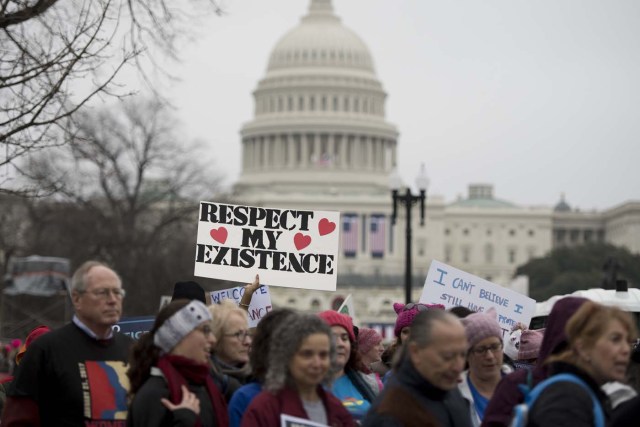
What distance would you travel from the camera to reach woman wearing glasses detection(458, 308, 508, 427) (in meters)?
10.5

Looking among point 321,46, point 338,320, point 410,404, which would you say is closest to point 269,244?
point 338,320

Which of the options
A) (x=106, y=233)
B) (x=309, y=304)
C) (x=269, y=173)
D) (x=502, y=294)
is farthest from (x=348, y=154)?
(x=502, y=294)

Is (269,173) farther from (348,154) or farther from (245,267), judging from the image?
(245,267)

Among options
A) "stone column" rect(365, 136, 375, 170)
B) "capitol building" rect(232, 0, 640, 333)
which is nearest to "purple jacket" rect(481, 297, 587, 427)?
"capitol building" rect(232, 0, 640, 333)

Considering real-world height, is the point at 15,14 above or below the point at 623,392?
above

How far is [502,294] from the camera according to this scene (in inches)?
613

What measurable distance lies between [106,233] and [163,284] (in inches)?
131

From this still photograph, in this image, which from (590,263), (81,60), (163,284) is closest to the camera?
(81,60)

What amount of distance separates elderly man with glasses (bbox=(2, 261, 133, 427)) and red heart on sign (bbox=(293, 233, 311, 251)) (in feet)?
13.4

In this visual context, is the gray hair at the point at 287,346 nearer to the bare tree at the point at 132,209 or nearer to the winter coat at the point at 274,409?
the winter coat at the point at 274,409

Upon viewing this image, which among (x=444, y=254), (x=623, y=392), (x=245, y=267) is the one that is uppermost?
(x=444, y=254)

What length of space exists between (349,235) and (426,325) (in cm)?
14394

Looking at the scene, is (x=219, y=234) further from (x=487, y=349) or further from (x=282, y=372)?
(x=282, y=372)

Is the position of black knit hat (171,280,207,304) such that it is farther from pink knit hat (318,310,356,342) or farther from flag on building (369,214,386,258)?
flag on building (369,214,386,258)
